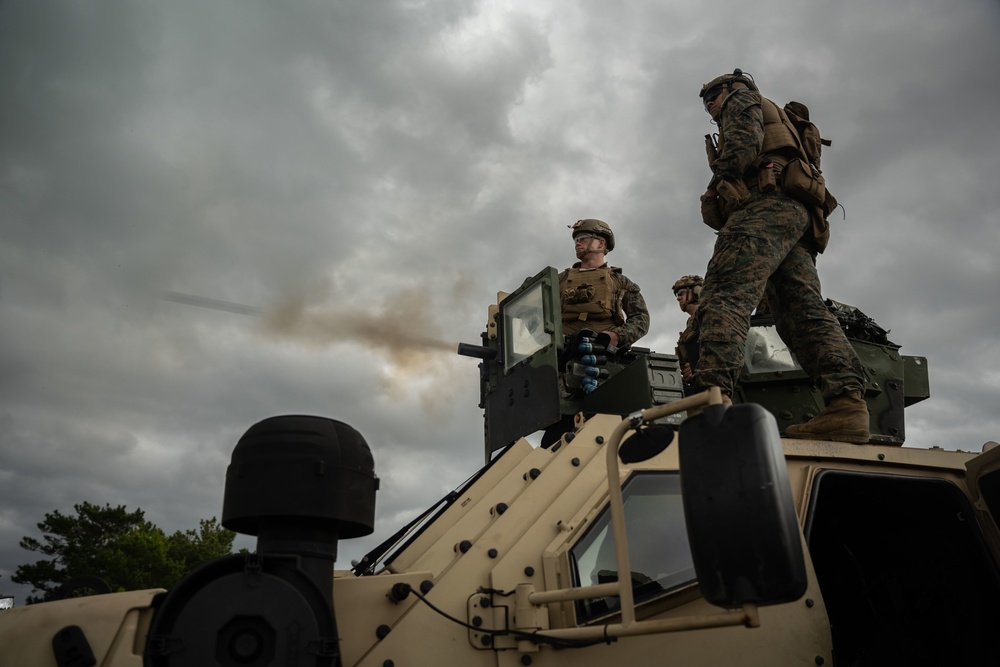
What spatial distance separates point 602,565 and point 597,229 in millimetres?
4696

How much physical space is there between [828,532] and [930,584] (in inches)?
18.6

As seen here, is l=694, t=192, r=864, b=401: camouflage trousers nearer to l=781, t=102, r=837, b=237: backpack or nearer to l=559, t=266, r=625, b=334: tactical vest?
l=781, t=102, r=837, b=237: backpack

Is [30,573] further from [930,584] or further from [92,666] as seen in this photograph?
[930,584]

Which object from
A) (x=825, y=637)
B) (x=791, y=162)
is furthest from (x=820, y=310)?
(x=825, y=637)

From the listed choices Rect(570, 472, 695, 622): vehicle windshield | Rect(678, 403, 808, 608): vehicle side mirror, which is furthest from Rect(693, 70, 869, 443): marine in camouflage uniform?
Rect(678, 403, 808, 608): vehicle side mirror

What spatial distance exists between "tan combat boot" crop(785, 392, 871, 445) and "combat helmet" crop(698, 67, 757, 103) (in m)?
1.71

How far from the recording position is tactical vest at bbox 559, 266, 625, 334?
663 centimetres

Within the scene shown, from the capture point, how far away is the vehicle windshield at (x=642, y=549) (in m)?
2.72

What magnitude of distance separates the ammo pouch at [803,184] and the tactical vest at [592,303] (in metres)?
2.59

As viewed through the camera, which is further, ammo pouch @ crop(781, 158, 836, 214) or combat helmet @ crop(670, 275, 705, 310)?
combat helmet @ crop(670, 275, 705, 310)

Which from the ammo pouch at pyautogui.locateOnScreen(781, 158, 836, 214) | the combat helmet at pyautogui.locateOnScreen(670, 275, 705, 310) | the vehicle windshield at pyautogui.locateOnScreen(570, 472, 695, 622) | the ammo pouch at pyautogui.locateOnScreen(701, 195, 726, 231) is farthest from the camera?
the combat helmet at pyautogui.locateOnScreen(670, 275, 705, 310)

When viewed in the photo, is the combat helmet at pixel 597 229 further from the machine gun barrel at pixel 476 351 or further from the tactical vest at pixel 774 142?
the tactical vest at pixel 774 142

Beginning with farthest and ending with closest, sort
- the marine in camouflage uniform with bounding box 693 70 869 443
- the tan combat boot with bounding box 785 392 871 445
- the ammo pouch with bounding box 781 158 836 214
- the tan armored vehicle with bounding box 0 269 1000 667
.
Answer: the ammo pouch with bounding box 781 158 836 214 < the marine in camouflage uniform with bounding box 693 70 869 443 < the tan combat boot with bounding box 785 392 871 445 < the tan armored vehicle with bounding box 0 269 1000 667

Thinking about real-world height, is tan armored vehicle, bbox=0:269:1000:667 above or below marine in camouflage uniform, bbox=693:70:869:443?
below
